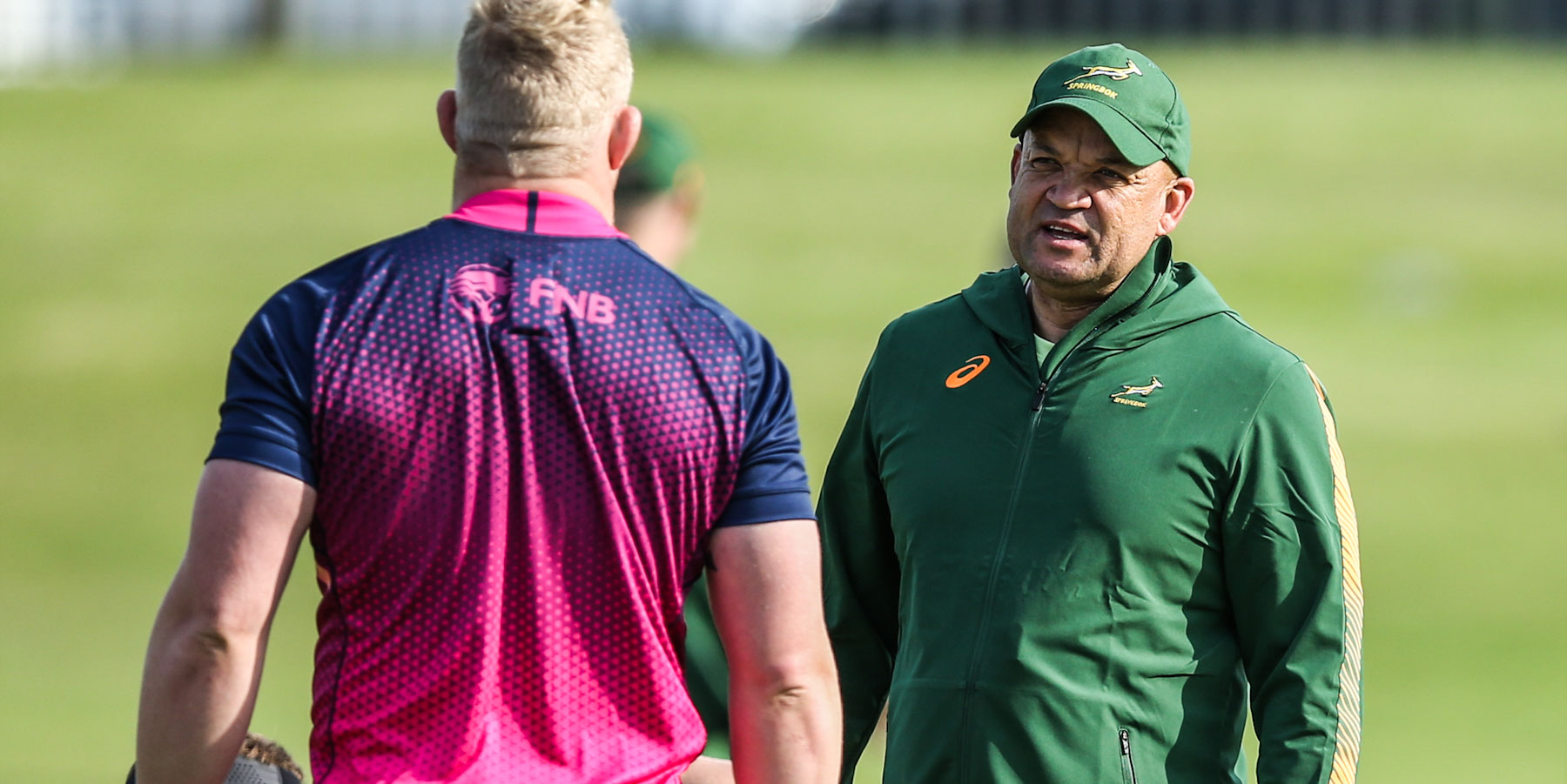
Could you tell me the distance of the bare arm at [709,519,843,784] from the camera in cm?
264

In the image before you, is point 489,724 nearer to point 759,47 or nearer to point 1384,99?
point 1384,99

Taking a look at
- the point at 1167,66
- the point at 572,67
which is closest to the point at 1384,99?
the point at 1167,66

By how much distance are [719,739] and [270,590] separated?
2.17 meters

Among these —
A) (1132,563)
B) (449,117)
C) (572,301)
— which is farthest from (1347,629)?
(449,117)

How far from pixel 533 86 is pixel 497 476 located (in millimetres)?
546

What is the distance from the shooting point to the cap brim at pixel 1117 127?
3.34m

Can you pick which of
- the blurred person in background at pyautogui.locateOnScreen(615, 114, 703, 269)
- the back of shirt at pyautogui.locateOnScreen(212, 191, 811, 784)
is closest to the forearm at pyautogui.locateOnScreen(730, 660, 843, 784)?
the back of shirt at pyautogui.locateOnScreen(212, 191, 811, 784)

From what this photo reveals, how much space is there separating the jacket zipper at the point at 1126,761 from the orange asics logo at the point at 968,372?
69 cm

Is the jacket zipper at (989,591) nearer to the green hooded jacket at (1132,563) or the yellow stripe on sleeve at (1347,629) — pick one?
the green hooded jacket at (1132,563)

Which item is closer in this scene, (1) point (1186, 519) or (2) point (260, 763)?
(2) point (260, 763)

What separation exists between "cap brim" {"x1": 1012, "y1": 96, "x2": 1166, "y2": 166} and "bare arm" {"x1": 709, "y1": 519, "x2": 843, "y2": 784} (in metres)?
1.03

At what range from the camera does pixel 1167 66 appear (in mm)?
22578

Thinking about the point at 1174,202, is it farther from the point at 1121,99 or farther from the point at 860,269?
the point at 860,269

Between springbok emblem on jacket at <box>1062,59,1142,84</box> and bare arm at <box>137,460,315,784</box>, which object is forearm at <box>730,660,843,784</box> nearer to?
bare arm at <box>137,460,315,784</box>
